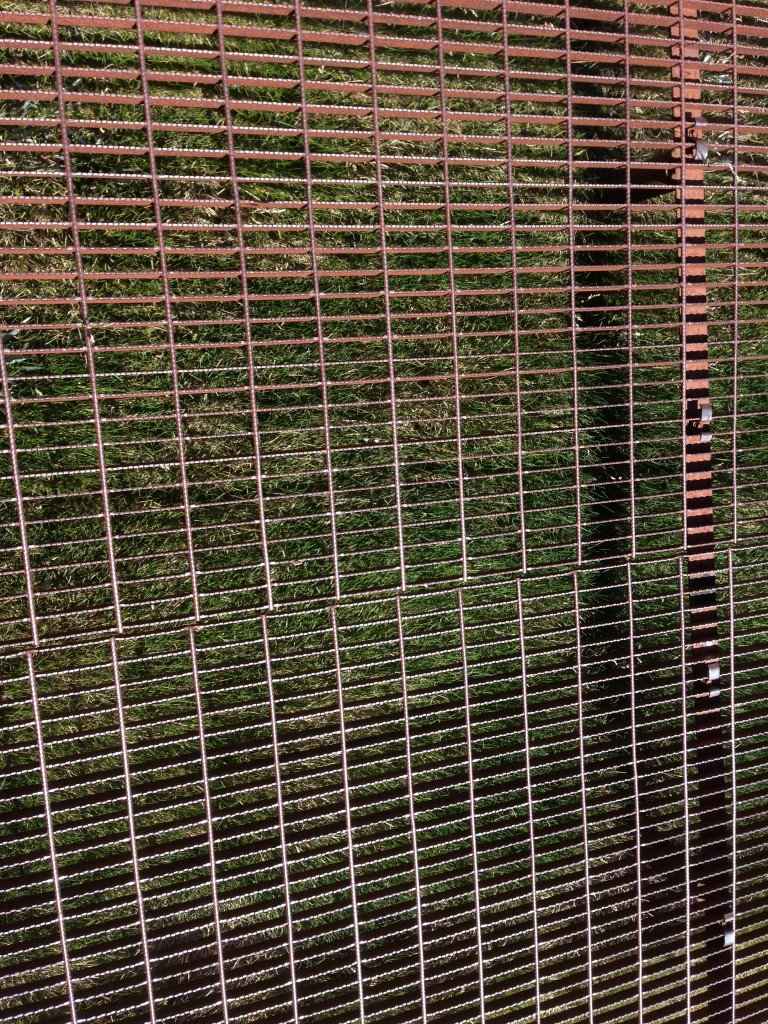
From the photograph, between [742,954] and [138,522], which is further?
[742,954]

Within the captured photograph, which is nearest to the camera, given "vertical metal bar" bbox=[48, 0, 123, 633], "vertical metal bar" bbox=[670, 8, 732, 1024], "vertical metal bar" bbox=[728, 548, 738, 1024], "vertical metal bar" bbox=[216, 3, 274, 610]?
"vertical metal bar" bbox=[48, 0, 123, 633]

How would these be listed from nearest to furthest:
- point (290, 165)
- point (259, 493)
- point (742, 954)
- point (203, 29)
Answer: point (203, 29) < point (259, 493) < point (290, 165) < point (742, 954)

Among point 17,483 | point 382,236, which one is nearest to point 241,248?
point 382,236

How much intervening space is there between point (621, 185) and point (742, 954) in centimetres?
311

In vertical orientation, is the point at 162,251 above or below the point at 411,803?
above

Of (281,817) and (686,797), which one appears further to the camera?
(686,797)

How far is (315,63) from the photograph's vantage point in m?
2.15

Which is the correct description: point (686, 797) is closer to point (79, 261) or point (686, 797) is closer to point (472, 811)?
point (472, 811)

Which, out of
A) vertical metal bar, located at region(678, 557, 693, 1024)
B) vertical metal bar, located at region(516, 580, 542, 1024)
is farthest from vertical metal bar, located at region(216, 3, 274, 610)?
vertical metal bar, located at region(678, 557, 693, 1024)

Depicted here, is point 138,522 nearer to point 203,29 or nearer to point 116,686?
point 116,686

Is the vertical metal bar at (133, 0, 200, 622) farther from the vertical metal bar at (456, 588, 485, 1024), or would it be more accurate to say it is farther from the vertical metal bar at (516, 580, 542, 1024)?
the vertical metal bar at (516, 580, 542, 1024)

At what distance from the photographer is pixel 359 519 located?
269 centimetres

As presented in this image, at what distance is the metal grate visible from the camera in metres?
2.20

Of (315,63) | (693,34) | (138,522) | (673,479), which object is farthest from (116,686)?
(693,34)
